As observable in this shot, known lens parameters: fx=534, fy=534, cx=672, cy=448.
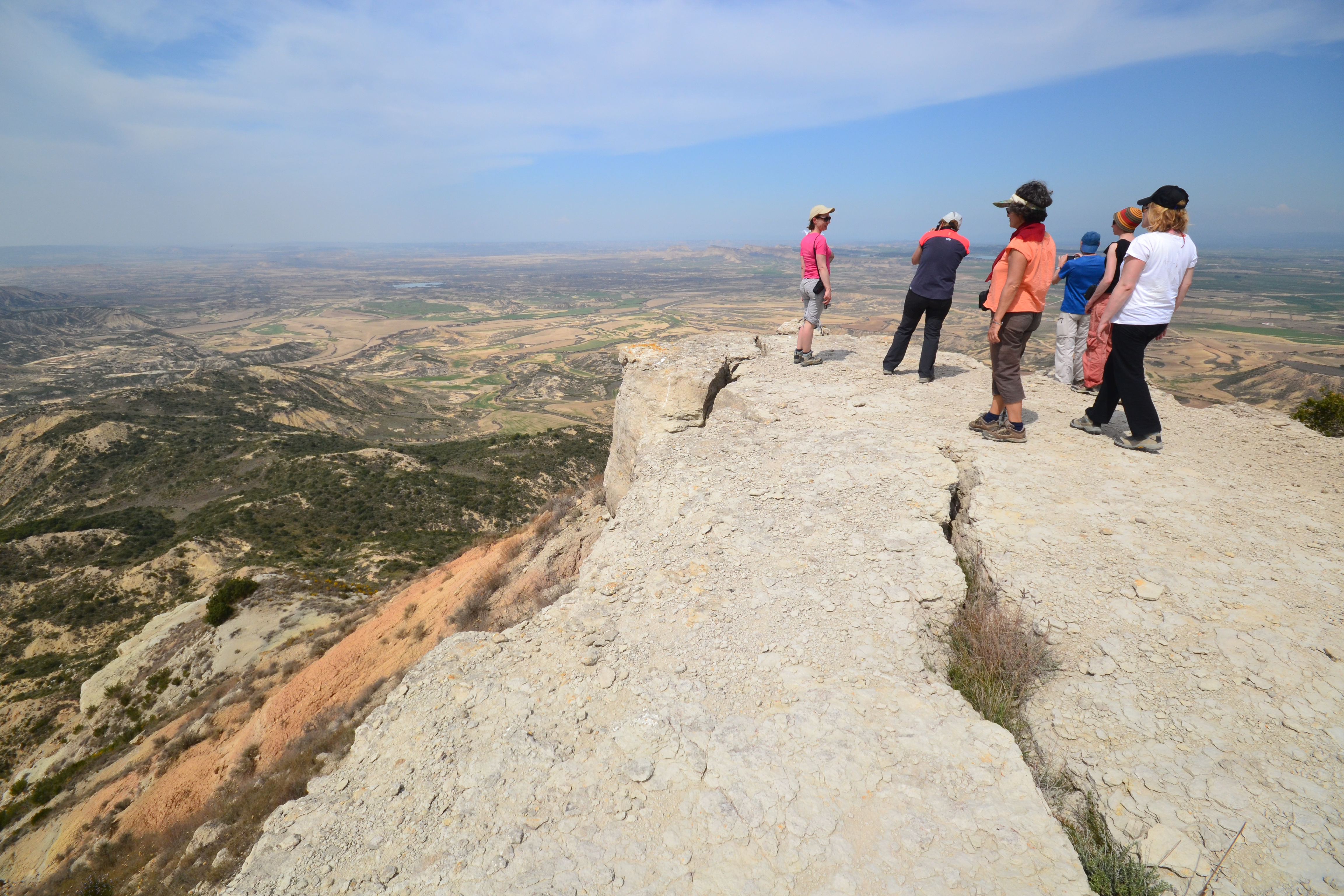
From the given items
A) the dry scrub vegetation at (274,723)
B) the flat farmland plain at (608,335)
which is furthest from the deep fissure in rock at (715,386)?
the flat farmland plain at (608,335)

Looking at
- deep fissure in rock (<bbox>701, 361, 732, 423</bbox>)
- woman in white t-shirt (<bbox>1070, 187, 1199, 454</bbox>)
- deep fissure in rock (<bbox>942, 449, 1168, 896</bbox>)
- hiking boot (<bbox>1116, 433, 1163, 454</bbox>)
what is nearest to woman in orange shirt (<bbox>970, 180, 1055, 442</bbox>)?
woman in white t-shirt (<bbox>1070, 187, 1199, 454</bbox>)

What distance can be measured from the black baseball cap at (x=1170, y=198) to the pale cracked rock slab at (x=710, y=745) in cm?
372

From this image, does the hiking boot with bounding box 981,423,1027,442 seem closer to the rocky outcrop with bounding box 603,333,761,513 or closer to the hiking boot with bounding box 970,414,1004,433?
the hiking boot with bounding box 970,414,1004,433

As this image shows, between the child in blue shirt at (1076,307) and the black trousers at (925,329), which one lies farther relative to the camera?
the child in blue shirt at (1076,307)

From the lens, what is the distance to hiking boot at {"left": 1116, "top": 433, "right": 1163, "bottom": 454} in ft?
20.1

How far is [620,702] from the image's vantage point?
3.90m

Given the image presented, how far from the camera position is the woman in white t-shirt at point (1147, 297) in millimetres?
5621

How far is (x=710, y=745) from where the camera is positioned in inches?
138

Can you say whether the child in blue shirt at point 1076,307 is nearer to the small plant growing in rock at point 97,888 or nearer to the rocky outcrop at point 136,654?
the small plant growing in rock at point 97,888

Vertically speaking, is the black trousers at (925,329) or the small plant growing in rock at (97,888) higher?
the black trousers at (925,329)

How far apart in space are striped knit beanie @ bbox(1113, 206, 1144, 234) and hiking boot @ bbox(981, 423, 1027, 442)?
394 cm

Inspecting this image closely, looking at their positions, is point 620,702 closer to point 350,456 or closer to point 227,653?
point 227,653

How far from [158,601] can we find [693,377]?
29.8 metres

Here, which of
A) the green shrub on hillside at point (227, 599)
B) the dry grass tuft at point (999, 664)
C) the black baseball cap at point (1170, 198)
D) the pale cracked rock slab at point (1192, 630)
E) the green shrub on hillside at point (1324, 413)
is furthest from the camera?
the green shrub on hillside at point (227, 599)
